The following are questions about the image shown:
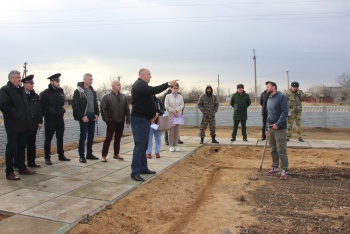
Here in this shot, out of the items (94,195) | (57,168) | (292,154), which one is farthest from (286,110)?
(57,168)

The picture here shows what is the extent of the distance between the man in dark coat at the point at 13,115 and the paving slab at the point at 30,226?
74.3 inches

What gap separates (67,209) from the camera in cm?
405

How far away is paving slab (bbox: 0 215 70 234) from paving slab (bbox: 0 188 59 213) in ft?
0.98

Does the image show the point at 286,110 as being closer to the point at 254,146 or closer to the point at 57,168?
the point at 254,146

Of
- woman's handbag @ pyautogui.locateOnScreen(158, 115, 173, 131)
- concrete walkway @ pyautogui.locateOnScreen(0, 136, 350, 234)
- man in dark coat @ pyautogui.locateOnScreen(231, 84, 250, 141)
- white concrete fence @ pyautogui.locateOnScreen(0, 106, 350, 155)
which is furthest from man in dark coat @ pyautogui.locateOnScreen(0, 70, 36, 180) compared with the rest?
man in dark coat @ pyautogui.locateOnScreen(231, 84, 250, 141)

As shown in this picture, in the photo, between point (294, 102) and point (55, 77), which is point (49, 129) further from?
point (294, 102)

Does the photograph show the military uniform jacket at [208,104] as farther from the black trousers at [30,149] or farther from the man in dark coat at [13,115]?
the man in dark coat at [13,115]

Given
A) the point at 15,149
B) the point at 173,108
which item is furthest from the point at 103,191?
the point at 173,108

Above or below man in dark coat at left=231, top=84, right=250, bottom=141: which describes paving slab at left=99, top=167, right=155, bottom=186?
below

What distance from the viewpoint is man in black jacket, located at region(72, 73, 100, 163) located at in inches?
265

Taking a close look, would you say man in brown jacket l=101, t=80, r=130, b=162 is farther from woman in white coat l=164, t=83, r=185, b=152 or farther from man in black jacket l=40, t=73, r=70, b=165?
woman in white coat l=164, t=83, r=185, b=152

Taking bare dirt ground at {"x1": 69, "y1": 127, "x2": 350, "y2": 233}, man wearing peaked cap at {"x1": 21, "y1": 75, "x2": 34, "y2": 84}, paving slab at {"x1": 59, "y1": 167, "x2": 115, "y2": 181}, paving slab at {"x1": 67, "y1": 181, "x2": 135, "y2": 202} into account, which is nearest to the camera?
bare dirt ground at {"x1": 69, "y1": 127, "x2": 350, "y2": 233}

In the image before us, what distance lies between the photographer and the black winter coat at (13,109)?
5297mm

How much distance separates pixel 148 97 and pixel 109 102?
1608 millimetres
